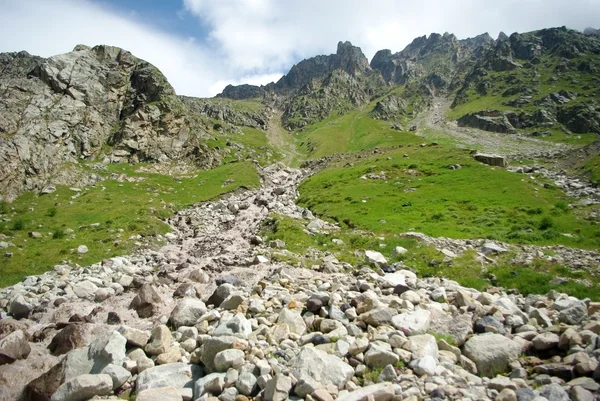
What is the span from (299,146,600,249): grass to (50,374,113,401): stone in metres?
25.8

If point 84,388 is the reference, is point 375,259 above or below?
below

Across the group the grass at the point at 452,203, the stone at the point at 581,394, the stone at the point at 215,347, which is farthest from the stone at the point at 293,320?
the grass at the point at 452,203

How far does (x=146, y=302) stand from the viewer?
1423 centimetres

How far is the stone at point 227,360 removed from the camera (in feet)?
28.4

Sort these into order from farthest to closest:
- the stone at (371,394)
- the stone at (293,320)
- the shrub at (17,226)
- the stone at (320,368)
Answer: the shrub at (17,226)
the stone at (293,320)
the stone at (320,368)
the stone at (371,394)

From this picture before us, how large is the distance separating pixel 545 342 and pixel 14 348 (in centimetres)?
1652

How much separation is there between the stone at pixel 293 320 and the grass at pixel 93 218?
19.9 metres

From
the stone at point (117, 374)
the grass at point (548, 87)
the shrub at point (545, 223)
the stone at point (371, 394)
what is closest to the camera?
the stone at point (371, 394)

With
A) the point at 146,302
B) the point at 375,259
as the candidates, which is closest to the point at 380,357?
the point at 146,302

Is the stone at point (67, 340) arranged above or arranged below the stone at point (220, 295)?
below

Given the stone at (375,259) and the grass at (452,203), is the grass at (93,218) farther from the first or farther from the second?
the grass at (452,203)

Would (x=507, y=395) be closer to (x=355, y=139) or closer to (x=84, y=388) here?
(x=84, y=388)

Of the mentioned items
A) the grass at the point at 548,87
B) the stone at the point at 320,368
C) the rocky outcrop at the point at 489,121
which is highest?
the grass at the point at 548,87

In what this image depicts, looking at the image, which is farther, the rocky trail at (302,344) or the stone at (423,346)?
the stone at (423,346)
